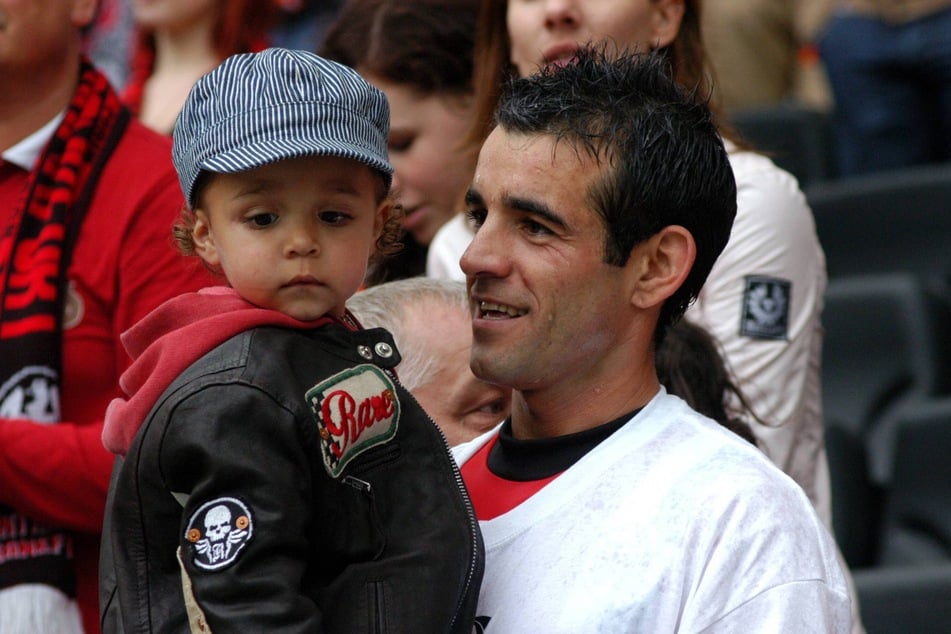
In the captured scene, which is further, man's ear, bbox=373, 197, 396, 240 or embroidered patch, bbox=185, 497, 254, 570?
man's ear, bbox=373, 197, 396, 240

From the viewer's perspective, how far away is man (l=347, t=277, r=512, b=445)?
8.69 ft

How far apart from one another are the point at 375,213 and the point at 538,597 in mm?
556

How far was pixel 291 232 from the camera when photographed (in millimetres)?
1998

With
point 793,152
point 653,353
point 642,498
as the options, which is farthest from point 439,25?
point 793,152

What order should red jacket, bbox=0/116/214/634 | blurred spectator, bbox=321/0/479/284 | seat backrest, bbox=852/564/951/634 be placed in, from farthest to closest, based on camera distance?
blurred spectator, bbox=321/0/479/284
seat backrest, bbox=852/564/951/634
red jacket, bbox=0/116/214/634

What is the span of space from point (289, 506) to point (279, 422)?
4.0 inches

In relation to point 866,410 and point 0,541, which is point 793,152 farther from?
point 0,541

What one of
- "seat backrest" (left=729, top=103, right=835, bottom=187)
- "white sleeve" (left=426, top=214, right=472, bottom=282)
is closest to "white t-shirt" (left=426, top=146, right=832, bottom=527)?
Result: "white sleeve" (left=426, top=214, right=472, bottom=282)

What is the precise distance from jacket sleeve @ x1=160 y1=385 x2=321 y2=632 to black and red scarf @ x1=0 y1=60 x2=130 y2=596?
0.89 meters

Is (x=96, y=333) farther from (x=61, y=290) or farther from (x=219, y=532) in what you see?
(x=219, y=532)

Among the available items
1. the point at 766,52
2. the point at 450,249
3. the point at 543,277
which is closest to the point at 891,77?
the point at 766,52

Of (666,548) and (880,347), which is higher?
(880,347)

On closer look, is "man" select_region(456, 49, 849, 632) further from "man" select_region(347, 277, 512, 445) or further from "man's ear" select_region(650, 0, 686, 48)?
"man's ear" select_region(650, 0, 686, 48)

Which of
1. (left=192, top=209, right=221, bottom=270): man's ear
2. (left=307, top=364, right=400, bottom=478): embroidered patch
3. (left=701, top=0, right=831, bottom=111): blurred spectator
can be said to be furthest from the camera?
(left=701, top=0, right=831, bottom=111): blurred spectator
